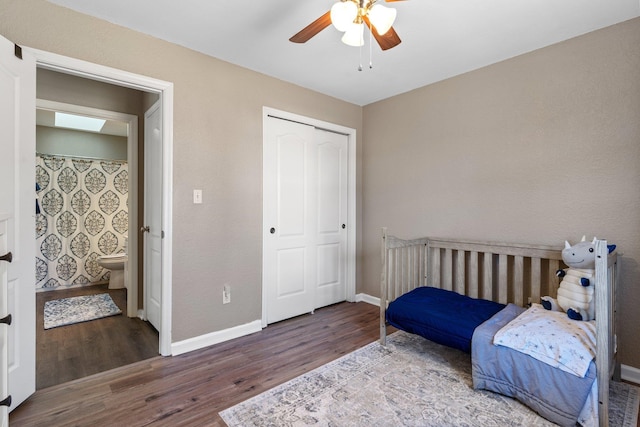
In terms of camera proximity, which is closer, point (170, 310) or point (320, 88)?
point (170, 310)

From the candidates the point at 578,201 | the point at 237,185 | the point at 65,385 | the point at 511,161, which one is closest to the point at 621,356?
the point at 578,201

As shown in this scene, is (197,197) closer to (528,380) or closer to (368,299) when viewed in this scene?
(368,299)

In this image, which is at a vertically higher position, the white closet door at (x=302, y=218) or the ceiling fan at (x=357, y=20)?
the ceiling fan at (x=357, y=20)

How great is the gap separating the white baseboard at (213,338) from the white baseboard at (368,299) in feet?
4.52

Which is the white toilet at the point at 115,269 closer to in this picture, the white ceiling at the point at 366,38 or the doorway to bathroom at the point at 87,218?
the doorway to bathroom at the point at 87,218

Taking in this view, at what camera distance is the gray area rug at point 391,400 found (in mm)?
1671

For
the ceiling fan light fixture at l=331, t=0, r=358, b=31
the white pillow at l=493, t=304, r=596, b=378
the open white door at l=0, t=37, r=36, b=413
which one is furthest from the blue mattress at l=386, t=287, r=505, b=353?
the open white door at l=0, t=37, r=36, b=413

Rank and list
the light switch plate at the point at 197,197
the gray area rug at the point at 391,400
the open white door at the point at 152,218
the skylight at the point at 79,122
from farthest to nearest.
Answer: the skylight at the point at 79,122 < the open white door at the point at 152,218 < the light switch plate at the point at 197,197 < the gray area rug at the point at 391,400

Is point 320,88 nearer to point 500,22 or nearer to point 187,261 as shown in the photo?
point 500,22

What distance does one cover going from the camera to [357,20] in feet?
5.49

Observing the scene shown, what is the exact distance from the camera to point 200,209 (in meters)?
2.55

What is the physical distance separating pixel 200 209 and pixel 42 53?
52.9 inches

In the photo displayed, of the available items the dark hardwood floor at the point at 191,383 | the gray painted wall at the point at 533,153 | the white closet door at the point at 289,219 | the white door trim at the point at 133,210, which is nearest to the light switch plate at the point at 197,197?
the white closet door at the point at 289,219

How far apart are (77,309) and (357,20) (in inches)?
156
